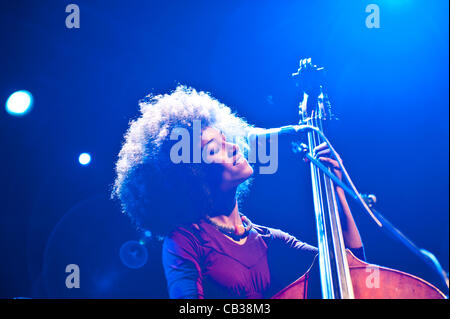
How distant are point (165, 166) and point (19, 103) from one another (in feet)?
3.66

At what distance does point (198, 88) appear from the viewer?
1963 mm

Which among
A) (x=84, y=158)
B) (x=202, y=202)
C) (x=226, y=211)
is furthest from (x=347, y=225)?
(x=84, y=158)

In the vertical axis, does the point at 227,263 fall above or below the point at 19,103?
below

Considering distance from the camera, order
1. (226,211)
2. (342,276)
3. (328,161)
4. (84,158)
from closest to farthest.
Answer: (342,276)
(328,161)
(226,211)
(84,158)

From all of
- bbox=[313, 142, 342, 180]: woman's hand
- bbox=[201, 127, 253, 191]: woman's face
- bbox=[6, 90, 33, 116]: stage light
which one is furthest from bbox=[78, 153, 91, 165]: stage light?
bbox=[313, 142, 342, 180]: woman's hand

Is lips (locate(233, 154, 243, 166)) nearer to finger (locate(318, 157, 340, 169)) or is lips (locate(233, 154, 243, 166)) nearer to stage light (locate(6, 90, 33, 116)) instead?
finger (locate(318, 157, 340, 169))

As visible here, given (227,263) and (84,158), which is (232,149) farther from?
(84,158)

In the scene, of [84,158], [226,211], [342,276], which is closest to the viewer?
[342,276]

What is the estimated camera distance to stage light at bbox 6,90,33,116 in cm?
198

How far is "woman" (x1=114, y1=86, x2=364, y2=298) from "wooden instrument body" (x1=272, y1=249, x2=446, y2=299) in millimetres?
247

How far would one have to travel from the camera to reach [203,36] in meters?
2.04

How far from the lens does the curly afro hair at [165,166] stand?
1.66 m
